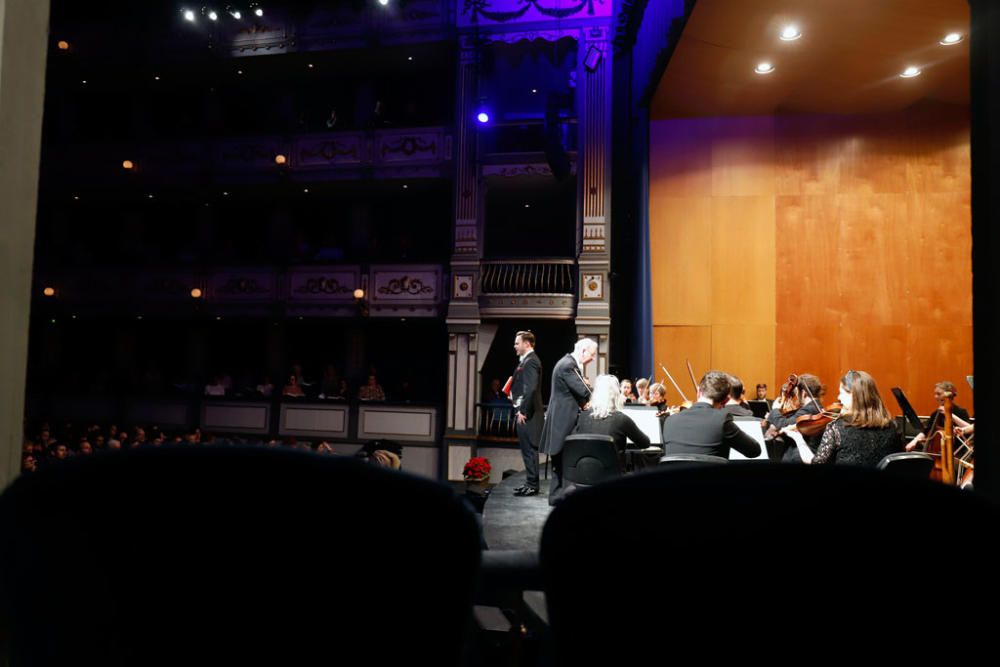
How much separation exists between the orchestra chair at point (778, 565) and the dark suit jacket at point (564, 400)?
457cm

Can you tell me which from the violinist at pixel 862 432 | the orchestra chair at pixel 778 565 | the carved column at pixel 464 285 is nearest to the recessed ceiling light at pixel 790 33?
the carved column at pixel 464 285

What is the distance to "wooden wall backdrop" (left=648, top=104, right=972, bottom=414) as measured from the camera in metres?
8.79

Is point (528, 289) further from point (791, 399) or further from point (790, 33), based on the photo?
point (790, 33)

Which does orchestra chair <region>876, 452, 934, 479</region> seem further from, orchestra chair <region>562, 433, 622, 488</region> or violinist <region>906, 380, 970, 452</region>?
violinist <region>906, 380, 970, 452</region>

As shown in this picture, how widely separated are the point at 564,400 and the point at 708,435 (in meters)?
1.53

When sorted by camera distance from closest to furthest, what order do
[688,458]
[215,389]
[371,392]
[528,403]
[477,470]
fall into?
[688,458]
[528,403]
[477,470]
[371,392]
[215,389]

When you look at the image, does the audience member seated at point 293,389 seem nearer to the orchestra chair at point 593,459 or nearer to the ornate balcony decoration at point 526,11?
the ornate balcony decoration at point 526,11

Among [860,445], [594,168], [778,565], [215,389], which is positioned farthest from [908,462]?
[215,389]

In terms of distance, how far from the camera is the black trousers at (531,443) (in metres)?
5.93

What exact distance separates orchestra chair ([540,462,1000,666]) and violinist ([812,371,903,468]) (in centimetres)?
347

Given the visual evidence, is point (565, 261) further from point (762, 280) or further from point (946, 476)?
point (946, 476)

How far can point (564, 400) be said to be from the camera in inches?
200

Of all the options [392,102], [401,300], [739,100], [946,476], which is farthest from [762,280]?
[392,102]

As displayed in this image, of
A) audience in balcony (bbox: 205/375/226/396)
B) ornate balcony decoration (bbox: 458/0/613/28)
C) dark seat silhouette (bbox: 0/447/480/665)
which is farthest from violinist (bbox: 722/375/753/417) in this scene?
audience in balcony (bbox: 205/375/226/396)
